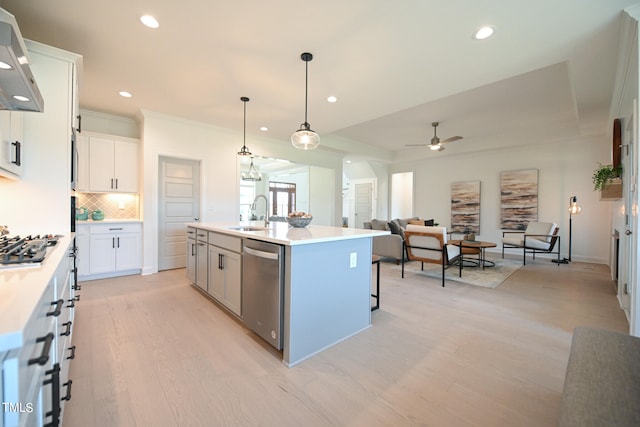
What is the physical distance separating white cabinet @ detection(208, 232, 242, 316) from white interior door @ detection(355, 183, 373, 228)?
23.8 ft

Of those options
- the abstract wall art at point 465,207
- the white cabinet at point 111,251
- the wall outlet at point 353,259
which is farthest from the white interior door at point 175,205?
the abstract wall art at point 465,207

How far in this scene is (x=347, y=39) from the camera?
2490 millimetres

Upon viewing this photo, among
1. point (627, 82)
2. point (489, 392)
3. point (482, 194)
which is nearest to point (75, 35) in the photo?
point (489, 392)

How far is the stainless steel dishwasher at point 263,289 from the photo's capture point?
1.99 metres

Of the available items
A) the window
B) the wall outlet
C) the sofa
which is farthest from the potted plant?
the window

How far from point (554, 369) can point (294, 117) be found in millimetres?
4487

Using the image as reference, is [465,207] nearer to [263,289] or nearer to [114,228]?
[263,289]

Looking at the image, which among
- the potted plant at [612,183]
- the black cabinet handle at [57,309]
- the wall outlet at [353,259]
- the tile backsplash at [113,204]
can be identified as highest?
the potted plant at [612,183]

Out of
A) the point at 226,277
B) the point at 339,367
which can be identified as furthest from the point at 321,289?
the point at 226,277

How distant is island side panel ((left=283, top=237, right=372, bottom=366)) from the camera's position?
194 centimetres

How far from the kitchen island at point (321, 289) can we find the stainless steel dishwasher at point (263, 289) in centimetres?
5

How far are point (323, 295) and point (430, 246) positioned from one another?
2601 mm

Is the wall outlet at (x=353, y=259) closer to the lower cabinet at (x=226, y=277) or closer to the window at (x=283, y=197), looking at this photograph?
the lower cabinet at (x=226, y=277)

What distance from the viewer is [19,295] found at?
30.5 inches
